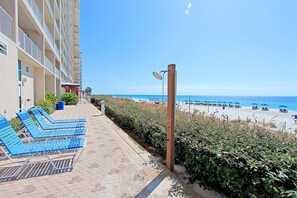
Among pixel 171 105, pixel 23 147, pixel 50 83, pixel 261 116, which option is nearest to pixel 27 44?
pixel 23 147

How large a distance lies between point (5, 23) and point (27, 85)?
233 inches

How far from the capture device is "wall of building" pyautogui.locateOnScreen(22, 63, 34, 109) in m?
11.7

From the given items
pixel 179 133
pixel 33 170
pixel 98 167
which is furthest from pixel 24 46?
pixel 179 133

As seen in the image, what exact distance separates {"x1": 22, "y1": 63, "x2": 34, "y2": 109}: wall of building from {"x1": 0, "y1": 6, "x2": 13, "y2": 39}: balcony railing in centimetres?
433

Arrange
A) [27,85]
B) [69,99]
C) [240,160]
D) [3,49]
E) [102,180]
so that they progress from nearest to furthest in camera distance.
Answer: [240,160], [102,180], [3,49], [27,85], [69,99]

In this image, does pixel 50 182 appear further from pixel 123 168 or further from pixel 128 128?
pixel 128 128

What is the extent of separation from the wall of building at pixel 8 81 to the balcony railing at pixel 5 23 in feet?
1.45

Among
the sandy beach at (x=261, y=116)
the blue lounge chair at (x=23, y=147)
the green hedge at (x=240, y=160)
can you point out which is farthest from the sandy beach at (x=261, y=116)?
the blue lounge chair at (x=23, y=147)

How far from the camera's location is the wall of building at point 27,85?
1172 cm

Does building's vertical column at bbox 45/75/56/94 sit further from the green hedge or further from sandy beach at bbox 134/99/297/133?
the green hedge

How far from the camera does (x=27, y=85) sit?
1242 cm

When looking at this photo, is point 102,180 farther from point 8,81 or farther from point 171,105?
point 8,81

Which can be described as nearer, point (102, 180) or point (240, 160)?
point (240, 160)

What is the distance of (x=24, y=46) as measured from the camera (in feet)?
32.1
